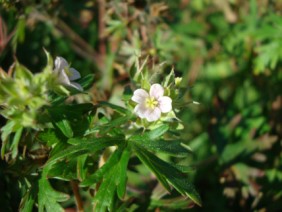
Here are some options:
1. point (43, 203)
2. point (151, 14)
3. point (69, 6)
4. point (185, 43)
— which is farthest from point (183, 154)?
point (185, 43)

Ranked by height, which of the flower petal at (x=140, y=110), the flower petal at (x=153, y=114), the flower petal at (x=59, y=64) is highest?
the flower petal at (x=59, y=64)

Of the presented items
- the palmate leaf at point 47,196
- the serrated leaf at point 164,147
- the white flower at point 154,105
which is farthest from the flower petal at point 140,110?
the palmate leaf at point 47,196

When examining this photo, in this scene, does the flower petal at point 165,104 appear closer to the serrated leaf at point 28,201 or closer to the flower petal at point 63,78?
the flower petal at point 63,78

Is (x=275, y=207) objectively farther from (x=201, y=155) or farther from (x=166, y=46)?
(x=166, y=46)

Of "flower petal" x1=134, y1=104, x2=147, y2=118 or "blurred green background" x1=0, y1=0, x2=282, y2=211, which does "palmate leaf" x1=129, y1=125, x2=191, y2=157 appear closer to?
"flower petal" x1=134, y1=104, x2=147, y2=118

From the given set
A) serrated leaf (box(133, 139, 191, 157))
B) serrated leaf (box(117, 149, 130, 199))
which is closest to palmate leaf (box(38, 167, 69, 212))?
serrated leaf (box(117, 149, 130, 199))

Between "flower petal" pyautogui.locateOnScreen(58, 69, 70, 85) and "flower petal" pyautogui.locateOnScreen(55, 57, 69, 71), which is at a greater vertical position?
"flower petal" pyautogui.locateOnScreen(55, 57, 69, 71)
